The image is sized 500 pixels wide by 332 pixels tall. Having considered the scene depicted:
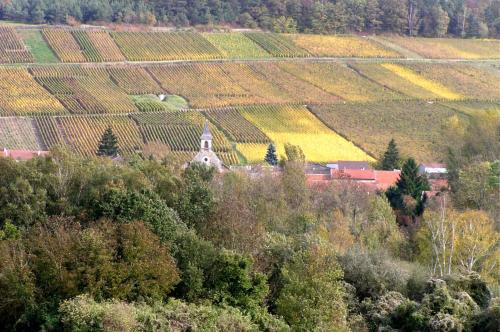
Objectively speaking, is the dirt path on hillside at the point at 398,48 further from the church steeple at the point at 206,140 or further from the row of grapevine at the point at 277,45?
the church steeple at the point at 206,140

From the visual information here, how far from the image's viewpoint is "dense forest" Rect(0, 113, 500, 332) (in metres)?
24.9

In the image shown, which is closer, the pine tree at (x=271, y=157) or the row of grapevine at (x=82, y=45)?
the pine tree at (x=271, y=157)

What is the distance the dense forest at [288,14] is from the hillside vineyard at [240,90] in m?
3.84

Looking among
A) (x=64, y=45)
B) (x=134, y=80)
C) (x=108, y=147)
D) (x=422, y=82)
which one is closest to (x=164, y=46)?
(x=64, y=45)

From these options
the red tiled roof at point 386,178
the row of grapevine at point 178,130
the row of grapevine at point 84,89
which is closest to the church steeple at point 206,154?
the row of grapevine at point 178,130

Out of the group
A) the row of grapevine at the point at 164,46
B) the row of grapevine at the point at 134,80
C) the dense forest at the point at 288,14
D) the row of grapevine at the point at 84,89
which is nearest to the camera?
the row of grapevine at the point at 84,89

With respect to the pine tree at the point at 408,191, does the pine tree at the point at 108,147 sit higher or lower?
lower

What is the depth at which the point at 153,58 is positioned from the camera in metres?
92.7

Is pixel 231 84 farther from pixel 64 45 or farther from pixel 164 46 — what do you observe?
pixel 64 45

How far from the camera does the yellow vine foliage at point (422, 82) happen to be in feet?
296

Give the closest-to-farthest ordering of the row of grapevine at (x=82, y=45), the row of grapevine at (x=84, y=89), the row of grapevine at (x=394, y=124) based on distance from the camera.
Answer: the row of grapevine at (x=394, y=124), the row of grapevine at (x=84, y=89), the row of grapevine at (x=82, y=45)

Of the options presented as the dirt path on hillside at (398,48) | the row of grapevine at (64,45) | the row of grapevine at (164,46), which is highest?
the row of grapevine at (64,45)

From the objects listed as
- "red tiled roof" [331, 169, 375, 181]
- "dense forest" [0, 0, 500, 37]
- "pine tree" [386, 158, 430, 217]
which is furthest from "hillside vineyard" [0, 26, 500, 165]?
"pine tree" [386, 158, 430, 217]

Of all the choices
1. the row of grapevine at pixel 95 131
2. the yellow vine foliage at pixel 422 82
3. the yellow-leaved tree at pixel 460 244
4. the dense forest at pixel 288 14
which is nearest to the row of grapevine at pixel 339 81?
the yellow vine foliage at pixel 422 82
